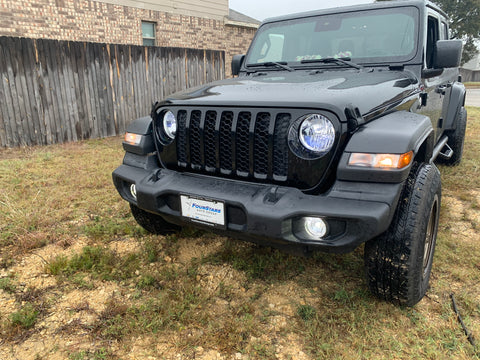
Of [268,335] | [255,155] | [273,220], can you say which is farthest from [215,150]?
[268,335]

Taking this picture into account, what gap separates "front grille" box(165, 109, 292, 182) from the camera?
1.95m

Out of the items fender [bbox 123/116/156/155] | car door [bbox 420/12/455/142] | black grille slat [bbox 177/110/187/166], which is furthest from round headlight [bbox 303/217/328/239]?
car door [bbox 420/12/455/142]

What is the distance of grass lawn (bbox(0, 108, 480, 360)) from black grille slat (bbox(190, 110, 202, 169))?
88 centimetres

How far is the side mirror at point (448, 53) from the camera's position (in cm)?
279

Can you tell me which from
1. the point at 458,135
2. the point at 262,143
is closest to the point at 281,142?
the point at 262,143

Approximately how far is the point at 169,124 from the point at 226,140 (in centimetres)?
53

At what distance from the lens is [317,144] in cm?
189

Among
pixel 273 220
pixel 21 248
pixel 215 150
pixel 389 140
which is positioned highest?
pixel 389 140

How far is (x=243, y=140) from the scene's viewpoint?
6.77ft

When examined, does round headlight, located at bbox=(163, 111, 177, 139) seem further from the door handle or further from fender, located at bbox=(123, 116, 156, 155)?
the door handle

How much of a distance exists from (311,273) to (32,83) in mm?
6327

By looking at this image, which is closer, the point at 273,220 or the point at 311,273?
the point at 273,220

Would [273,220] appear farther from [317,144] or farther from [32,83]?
[32,83]

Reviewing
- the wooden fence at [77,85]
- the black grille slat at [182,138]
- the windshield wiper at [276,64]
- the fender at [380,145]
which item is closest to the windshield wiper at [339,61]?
the windshield wiper at [276,64]
